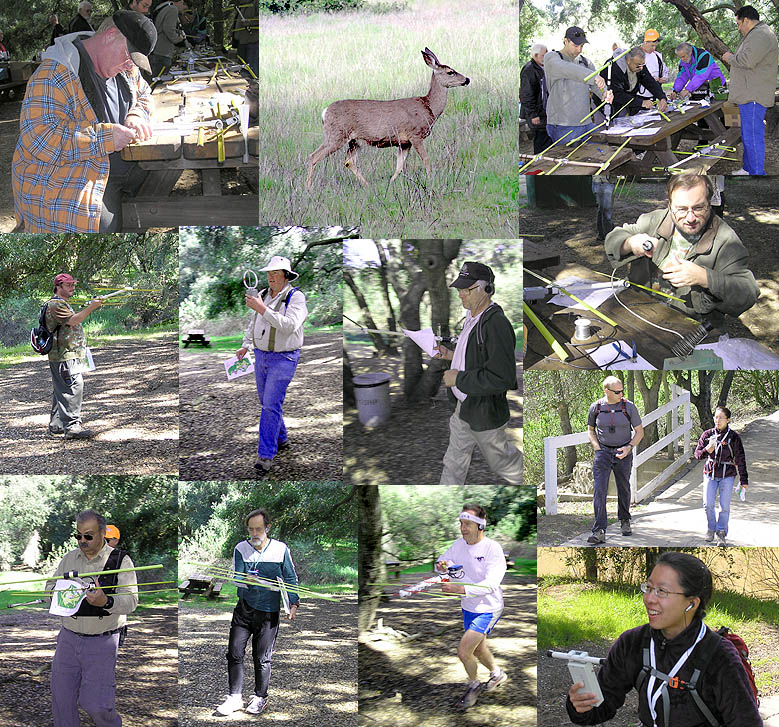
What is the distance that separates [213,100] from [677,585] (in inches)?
186

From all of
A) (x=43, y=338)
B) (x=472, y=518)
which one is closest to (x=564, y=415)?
(x=472, y=518)

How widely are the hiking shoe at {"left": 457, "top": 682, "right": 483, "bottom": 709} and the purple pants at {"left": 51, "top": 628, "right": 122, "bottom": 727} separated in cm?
243

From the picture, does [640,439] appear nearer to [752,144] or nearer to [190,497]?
[752,144]

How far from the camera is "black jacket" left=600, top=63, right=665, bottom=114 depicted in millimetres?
6809

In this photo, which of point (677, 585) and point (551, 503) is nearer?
point (677, 585)

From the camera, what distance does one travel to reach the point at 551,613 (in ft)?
23.2

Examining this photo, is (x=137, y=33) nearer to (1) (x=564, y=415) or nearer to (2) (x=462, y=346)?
(2) (x=462, y=346)

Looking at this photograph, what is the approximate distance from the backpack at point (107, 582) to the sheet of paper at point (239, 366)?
4.81 feet

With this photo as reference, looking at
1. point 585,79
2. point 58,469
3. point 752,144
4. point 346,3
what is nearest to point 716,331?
point 752,144

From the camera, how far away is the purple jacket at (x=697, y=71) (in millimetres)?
6770

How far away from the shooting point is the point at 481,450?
6812mm

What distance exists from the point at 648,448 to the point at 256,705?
3413mm

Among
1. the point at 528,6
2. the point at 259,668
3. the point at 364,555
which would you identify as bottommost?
the point at 259,668

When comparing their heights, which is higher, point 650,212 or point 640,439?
point 650,212
